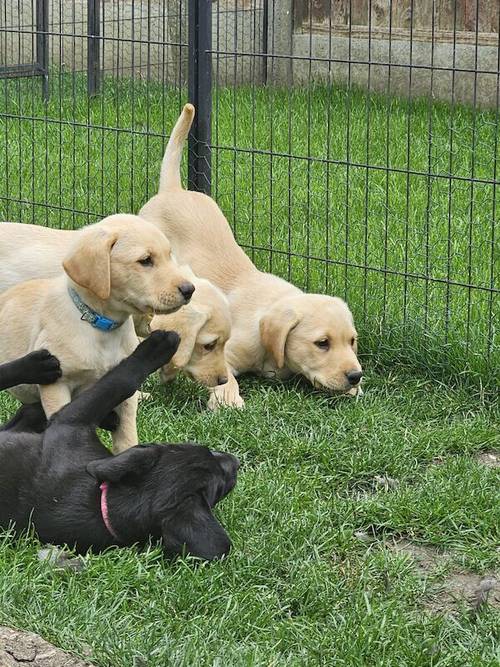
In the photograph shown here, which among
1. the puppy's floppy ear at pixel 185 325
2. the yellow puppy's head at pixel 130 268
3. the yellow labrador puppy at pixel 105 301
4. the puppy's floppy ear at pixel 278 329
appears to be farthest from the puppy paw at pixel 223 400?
the yellow puppy's head at pixel 130 268

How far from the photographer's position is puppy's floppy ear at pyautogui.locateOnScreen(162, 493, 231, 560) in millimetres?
3729

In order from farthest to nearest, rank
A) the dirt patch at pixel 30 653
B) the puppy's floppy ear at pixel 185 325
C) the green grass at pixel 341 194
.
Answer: the green grass at pixel 341 194
the puppy's floppy ear at pixel 185 325
the dirt patch at pixel 30 653

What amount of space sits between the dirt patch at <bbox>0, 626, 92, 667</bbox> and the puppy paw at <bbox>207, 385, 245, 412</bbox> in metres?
2.30

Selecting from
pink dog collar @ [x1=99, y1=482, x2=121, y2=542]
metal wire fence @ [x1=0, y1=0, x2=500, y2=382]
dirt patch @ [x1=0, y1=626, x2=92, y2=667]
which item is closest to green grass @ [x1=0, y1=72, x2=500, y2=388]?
metal wire fence @ [x1=0, y1=0, x2=500, y2=382]

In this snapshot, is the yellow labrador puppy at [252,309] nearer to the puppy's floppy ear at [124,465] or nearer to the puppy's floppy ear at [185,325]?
the puppy's floppy ear at [185,325]

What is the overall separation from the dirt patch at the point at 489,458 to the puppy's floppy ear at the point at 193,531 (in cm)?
159

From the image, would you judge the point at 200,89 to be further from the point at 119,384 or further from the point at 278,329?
the point at 119,384

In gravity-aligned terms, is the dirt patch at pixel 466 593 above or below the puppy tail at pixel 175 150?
below

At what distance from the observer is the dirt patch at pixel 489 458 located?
502 cm

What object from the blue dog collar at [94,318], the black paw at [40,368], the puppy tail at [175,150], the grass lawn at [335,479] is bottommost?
the grass lawn at [335,479]

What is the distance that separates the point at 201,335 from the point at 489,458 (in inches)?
52.9

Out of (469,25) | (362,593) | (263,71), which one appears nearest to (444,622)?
(362,593)

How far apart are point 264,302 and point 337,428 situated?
1014 millimetres

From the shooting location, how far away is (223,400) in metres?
5.49
